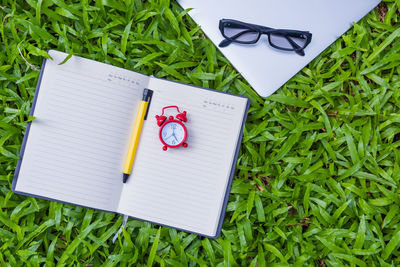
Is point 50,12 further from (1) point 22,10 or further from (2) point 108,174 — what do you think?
(2) point 108,174

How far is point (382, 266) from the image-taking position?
4.80 ft

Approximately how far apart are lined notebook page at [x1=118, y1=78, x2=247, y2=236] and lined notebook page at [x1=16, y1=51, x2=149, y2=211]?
0.34 feet

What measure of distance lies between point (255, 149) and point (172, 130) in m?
0.37

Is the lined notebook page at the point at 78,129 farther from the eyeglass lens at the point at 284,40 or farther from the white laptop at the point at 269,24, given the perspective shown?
the eyeglass lens at the point at 284,40

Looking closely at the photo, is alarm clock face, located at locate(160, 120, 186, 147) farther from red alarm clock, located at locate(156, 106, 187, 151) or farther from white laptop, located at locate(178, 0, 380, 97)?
white laptop, located at locate(178, 0, 380, 97)

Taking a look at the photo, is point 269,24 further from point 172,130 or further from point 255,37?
point 172,130

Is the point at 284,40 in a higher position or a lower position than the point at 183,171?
higher

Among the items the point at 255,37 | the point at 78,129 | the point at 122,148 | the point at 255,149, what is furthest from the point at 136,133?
the point at 255,37

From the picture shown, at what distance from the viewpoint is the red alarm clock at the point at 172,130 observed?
1450mm

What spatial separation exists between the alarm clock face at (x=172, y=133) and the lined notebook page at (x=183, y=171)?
0.13 feet

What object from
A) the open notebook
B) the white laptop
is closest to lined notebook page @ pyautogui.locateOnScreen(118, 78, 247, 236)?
the open notebook

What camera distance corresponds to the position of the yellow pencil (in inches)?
57.6

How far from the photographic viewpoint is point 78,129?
1469mm

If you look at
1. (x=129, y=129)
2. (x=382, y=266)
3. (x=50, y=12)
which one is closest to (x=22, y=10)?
(x=50, y=12)
